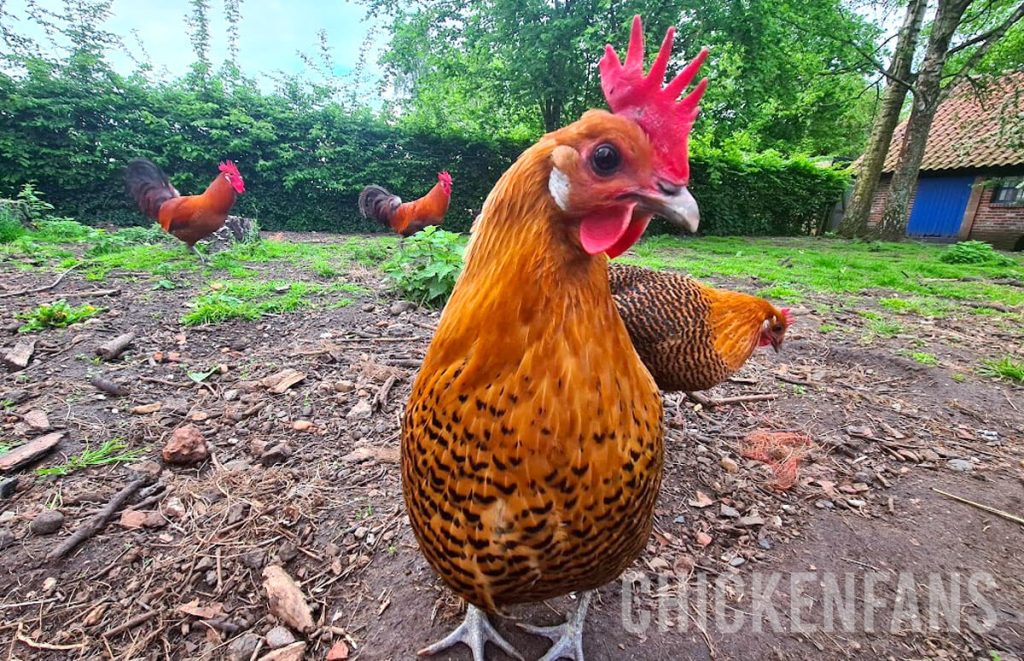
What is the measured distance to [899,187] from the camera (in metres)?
13.2

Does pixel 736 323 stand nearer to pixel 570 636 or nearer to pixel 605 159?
pixel 570 636

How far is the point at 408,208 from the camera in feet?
32.2

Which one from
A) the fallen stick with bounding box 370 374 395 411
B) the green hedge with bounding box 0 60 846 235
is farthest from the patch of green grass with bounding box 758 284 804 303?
the green hedge with bounding box 0 60 846 235

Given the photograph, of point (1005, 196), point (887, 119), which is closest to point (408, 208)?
point (887, 119)

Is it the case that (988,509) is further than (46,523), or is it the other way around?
(988,509)

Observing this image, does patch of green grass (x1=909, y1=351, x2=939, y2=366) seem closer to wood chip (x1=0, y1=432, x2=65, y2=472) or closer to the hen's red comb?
the hen's red comb

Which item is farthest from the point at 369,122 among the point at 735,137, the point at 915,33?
the point at 915,33

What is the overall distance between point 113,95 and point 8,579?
39.9 feet

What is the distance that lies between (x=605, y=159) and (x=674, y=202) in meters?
0.20

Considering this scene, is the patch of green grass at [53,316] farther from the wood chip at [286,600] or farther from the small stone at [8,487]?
the wood chip at [286,600]

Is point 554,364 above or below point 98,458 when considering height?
above

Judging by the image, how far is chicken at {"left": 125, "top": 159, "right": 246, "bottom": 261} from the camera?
6746 mm

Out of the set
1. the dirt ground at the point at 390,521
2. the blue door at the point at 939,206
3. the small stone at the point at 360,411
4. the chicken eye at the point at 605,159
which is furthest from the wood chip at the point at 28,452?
the blue door at the point at 939,206

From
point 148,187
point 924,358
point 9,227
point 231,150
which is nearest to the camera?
point 924,358
